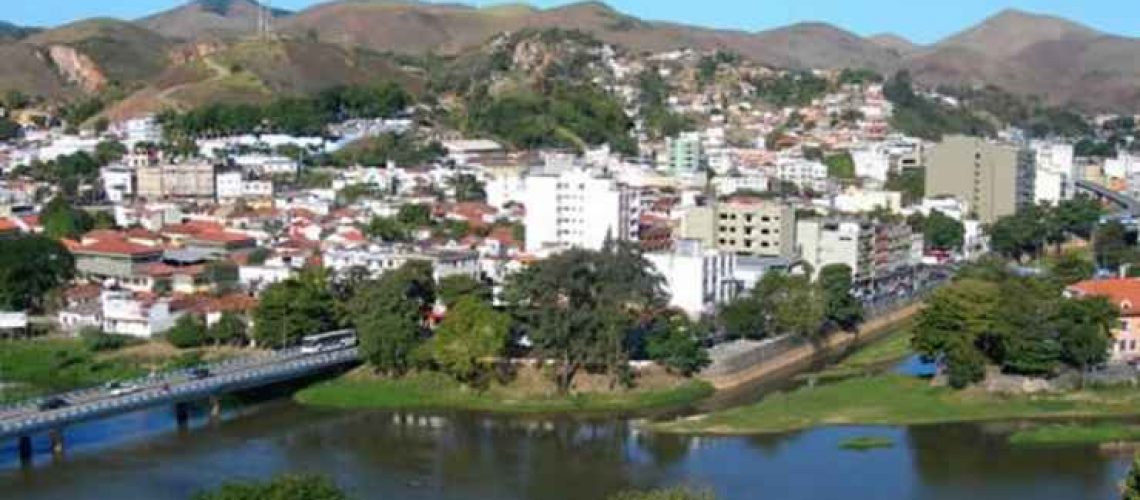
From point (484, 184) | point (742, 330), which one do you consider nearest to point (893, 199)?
point (484, 184)

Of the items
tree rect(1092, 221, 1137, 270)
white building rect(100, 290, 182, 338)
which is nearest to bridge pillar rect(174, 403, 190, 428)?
white building rect(100, 290, 182, 338)

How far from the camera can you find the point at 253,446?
54.9 ft

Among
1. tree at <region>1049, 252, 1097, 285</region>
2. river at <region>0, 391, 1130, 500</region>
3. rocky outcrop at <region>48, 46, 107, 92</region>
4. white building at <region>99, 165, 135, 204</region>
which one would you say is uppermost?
rocky outcrop at <region>48, 46, 107, 92</region>

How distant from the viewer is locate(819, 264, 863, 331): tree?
2333cm

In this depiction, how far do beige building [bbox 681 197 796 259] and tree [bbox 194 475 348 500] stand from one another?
17.1 metres

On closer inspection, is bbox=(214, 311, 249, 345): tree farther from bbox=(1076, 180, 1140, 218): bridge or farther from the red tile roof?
bbox=(1076, 180, 1140, 218): bridge

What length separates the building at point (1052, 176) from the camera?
39156 millimetres

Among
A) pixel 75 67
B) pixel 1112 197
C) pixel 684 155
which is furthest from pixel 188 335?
pixel 75 67

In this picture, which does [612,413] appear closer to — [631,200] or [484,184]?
[631,200]

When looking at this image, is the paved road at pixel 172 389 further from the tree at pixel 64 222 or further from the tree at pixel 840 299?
the tree at pixel 64 222

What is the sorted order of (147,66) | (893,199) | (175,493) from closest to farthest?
(175,493) < (893,199) < (147,66)

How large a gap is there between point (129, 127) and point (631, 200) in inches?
783

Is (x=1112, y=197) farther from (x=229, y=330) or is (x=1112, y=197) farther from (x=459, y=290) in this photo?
(x=229, y=330)

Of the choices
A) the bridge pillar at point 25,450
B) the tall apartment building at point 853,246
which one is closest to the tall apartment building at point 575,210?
the tall apartment building at point 853,246
